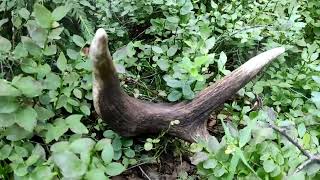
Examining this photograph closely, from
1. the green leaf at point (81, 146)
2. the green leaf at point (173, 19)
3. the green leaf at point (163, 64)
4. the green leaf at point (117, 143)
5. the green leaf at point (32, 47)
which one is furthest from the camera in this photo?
the green leaf at point (173, 19)

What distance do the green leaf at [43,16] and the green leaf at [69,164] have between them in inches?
21.8

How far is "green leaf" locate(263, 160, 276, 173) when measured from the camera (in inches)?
72.6

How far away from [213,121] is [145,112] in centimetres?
48

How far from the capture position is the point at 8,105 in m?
1.83

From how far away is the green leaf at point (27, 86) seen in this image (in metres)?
1.83

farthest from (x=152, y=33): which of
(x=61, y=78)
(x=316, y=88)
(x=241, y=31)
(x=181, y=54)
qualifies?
(x=316, y=88)

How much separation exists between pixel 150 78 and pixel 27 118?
2.73 feet

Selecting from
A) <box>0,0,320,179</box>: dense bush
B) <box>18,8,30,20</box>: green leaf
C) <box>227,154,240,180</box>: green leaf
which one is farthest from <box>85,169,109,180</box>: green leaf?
<box>18,8,30,20</box>: green leaf

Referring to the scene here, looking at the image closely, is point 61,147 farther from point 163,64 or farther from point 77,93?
point 163,64

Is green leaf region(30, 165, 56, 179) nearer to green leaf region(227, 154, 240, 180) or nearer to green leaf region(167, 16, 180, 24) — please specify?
green leaf region(227, 154, 240, 180)

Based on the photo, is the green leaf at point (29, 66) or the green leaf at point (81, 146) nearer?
the green leaf at point (81, 146)

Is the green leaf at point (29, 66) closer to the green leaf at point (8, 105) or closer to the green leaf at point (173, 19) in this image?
the green leaf at point (8, 105)

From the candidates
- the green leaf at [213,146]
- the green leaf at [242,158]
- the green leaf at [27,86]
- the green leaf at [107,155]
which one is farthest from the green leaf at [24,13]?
the green leaf at [242,158]

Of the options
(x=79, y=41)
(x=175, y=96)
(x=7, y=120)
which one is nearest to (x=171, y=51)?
(x=175, y=96)
